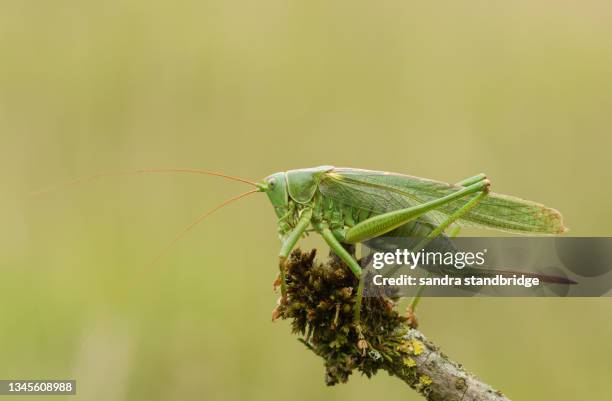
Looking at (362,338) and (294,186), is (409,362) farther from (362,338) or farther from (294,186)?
(294,186)

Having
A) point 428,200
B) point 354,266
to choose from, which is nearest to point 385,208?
point 428,200

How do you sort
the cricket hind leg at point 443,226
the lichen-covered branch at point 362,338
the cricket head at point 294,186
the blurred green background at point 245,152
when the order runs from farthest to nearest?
the blurred green background at point 245,152 < the cricket head at point 294,186 < the cricket hind leg at point 443,226 < the lichen-covered branch at point 362,338

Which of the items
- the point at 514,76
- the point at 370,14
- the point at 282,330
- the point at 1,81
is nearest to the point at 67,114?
the point at 1,81

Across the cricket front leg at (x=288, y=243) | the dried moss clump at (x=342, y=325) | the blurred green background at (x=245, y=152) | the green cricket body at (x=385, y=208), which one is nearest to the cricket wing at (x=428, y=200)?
the green cricket body at (x=385, y=208)

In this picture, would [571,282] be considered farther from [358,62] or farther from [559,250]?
[358,62]

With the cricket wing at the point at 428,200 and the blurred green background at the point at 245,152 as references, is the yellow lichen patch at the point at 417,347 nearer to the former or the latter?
the cricket wing at the point at 428,200

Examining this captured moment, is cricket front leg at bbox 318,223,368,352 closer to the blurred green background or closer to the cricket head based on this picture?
the cricket head

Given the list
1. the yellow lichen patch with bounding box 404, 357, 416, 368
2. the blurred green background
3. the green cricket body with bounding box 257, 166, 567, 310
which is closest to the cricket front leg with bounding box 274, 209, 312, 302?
the green cricket body with bounding box 257, 166, 567, 310
